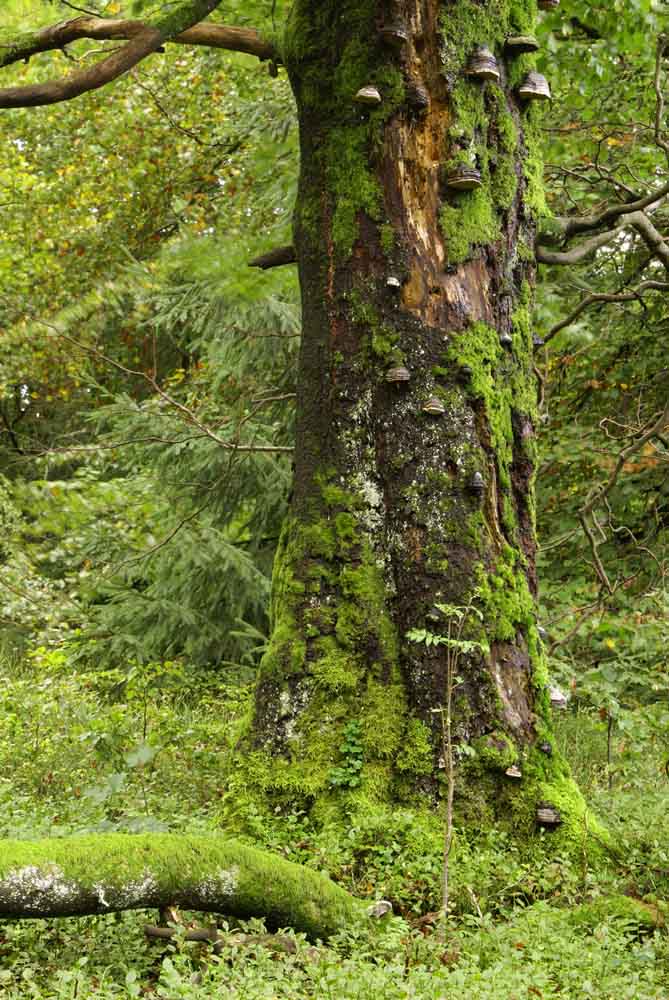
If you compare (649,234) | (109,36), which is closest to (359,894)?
(649,234)

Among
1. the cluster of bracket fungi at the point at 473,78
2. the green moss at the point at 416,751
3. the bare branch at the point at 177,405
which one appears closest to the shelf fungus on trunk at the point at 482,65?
the cluster of bracket fungi at the point at 473,78

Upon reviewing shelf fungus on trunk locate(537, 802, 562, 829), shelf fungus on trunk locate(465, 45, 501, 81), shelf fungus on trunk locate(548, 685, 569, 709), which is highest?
shelf fungus on trunk locate(465, 45, 501, 81)

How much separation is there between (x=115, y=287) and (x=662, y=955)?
7.64 meters

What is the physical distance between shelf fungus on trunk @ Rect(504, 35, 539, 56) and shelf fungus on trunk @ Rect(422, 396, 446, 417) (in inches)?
79.3

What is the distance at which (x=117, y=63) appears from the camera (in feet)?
17.1

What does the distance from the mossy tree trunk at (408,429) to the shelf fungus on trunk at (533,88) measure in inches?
2.5

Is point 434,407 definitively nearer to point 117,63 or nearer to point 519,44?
point 519,44

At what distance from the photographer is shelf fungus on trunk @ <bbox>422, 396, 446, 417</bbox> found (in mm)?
5164

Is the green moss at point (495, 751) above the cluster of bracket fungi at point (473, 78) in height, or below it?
below

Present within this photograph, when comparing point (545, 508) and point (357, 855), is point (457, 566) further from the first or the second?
point (545, 508)

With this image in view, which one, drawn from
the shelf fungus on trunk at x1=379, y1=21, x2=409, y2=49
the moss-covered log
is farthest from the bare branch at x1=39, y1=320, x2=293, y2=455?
the moss-covered log

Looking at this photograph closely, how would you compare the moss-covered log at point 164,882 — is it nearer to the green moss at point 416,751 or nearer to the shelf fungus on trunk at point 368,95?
the green moss at point 416,751

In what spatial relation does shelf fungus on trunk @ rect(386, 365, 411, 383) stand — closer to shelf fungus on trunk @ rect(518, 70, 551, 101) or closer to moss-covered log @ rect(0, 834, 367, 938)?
shelf fungus on trunk @ rect(518, 70, 551, 101)

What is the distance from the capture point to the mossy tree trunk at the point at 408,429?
501 centimetres
